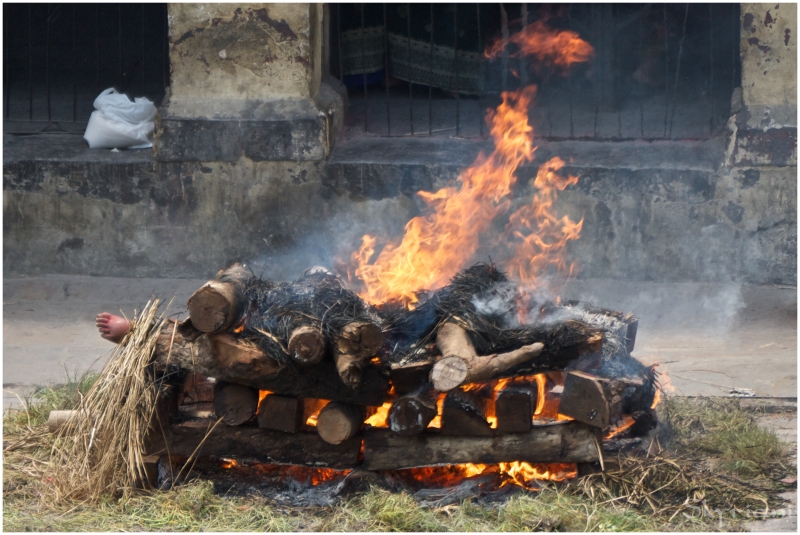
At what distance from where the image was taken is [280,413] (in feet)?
13.6

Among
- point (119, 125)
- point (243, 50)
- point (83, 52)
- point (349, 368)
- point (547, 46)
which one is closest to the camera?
point (349, 368)

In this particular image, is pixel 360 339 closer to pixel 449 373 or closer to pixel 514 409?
pixel 449 373

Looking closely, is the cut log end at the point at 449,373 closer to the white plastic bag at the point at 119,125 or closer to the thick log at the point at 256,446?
the thick log at the point at 256,446

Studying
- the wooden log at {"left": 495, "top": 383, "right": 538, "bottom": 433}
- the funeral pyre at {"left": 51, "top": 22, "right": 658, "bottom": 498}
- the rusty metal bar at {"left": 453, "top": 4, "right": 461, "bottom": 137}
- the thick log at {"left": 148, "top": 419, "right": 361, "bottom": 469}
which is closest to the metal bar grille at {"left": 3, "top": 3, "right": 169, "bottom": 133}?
the rusty metal bar at {"left": 453, "top": 4, "right": 461, "bottom": 137}

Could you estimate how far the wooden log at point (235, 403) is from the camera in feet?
13.7

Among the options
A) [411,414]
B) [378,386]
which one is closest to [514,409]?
[411,414]

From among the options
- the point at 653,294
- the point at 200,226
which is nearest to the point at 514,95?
the point at 653,294

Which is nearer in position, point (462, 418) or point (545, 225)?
point (462, 418)

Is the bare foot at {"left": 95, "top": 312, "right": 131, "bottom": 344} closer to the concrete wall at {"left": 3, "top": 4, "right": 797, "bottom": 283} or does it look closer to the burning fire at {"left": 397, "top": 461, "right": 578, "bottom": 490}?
the burning fire at {"left": 397, "top": 461, "right": 578, "bottom": 490}

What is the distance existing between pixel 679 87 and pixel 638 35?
69 cm

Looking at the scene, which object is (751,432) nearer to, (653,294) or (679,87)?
(653,294)

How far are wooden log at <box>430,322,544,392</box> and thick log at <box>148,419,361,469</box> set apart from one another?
71 cm

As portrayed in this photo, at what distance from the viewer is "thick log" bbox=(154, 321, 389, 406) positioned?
4.02m

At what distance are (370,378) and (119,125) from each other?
17.0 ft
